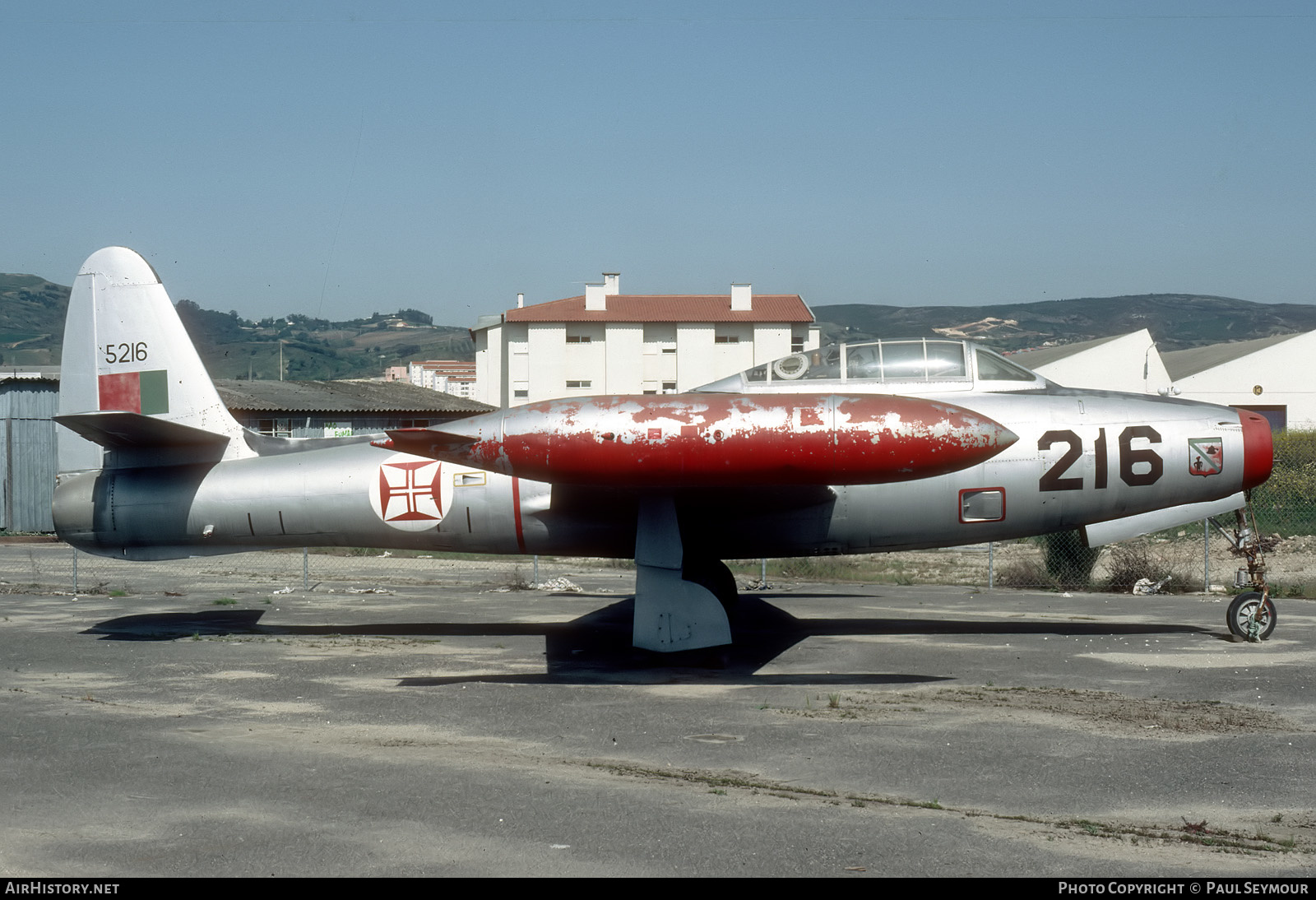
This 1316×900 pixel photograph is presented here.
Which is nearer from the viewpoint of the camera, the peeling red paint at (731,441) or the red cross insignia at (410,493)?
the peeling red paint at (731,441)

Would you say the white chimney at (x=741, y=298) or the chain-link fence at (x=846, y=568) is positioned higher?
the white chimney at (x=741, y=298)

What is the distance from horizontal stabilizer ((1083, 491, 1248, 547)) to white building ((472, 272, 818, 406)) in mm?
60420

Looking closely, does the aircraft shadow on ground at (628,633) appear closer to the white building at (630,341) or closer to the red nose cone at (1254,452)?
the red nose cone at (1254,452)

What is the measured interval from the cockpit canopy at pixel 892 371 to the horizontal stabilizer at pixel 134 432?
629 centimetres

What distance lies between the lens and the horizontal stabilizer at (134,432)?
480 inches

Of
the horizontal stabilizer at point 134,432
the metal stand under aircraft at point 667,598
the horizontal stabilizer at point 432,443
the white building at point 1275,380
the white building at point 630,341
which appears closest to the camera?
the horizontal stabilizer at point 432,443

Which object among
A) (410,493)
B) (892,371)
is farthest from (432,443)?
(892,371)

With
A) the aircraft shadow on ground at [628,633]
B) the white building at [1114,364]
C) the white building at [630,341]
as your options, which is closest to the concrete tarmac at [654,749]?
the aircraft shadow on ground at [628,633]

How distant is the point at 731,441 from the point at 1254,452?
6.57 meters

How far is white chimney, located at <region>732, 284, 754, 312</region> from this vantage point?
76.6m

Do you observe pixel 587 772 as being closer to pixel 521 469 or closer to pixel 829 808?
pixel 829 808

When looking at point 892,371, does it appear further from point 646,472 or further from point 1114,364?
point 1114,364

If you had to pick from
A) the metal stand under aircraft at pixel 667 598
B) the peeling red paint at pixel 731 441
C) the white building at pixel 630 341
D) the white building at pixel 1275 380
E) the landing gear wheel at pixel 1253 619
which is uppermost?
the white building at pixel 630 341

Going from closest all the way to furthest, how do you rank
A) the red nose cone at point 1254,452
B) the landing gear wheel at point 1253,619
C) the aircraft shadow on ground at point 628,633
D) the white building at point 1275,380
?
the aircraft shadow on ground at point 628,633 → the red nose cone at point 1254,452 → the landing gear wheel at point 1253,619 → the white building at point 1275,380
